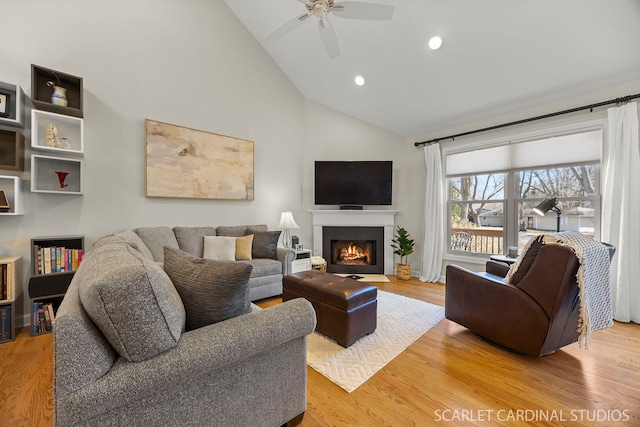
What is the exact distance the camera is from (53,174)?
2.69m

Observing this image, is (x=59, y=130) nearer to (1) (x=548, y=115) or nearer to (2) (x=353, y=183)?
(2) (x=353, y=183)

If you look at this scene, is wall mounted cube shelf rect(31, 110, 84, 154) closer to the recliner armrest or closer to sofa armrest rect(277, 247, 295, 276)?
sofa armrest rect(277, 247, 295, 276)

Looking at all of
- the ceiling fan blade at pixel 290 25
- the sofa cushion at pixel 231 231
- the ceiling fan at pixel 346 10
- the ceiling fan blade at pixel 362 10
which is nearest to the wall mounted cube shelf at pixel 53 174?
the sofa cushion at pixel 231 231

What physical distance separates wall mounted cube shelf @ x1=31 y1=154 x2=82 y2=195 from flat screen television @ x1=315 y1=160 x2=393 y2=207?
3.20 metres

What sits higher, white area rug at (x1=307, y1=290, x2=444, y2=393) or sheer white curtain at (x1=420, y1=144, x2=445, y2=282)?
sheer white curtain at (x1=420, y1=144, x2=445, y2=282)

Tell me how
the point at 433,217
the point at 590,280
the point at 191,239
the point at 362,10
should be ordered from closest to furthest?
the point at 590,280
the point at 362,10
the point at 191,239
the point at 433,217

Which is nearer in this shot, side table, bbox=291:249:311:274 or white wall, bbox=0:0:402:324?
white wall, bbox=0:0:402:324

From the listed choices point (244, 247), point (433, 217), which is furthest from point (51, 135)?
point (433, 217)

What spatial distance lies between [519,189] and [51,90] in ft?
18.6

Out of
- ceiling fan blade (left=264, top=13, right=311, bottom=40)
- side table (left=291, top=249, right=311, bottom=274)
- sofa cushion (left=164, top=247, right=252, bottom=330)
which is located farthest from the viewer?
side table (left=291, top=249, right=311, bottom=274)

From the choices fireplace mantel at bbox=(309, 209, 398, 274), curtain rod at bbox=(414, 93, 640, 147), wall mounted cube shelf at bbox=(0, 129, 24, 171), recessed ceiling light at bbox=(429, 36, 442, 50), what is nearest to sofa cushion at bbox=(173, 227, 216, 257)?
wall mounted cube shelf at bbox=(0, 129, 24, 171)

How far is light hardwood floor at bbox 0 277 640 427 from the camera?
4.74 feet

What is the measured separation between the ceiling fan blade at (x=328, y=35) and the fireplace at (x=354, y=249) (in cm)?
289

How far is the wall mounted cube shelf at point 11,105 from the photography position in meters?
2.32
